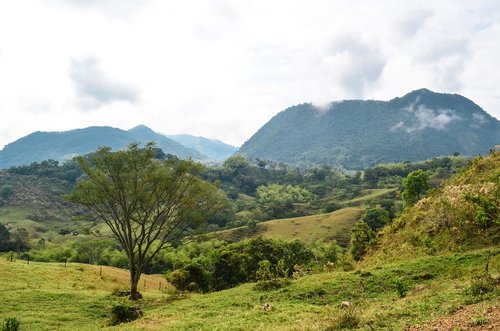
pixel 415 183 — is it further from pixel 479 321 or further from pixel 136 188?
pixel 479 321

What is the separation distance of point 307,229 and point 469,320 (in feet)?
435

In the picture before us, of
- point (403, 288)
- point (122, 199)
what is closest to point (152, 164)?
point (122, 199)

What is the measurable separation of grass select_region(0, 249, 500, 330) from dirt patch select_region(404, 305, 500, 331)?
92 cm

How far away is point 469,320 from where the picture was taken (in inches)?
577

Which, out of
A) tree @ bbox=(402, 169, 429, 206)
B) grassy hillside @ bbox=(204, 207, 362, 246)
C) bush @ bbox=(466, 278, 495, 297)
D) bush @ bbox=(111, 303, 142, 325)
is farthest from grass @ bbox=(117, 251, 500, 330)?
grassy hillside @ bbox=(204, 207, 362, 246)

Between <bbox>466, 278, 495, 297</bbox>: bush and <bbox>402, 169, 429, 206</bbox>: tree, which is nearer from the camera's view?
<bbox>466, 278, 495, 297</bbox>: bush

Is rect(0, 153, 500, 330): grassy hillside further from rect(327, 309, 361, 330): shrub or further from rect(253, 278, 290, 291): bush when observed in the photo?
rect(253, 278, 290, 291): bush

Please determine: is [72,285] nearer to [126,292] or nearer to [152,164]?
[126,292]

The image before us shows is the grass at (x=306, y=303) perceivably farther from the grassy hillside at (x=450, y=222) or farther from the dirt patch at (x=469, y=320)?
the grassy hillside at (x=450, y=222)

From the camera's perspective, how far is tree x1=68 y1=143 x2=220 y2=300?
38375 mm

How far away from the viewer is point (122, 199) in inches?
1566

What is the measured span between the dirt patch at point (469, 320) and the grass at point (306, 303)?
3.02ft

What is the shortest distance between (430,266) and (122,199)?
2754 centimetres

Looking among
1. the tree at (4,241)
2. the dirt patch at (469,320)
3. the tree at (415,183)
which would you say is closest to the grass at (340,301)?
the dirt patch at (469,320)
